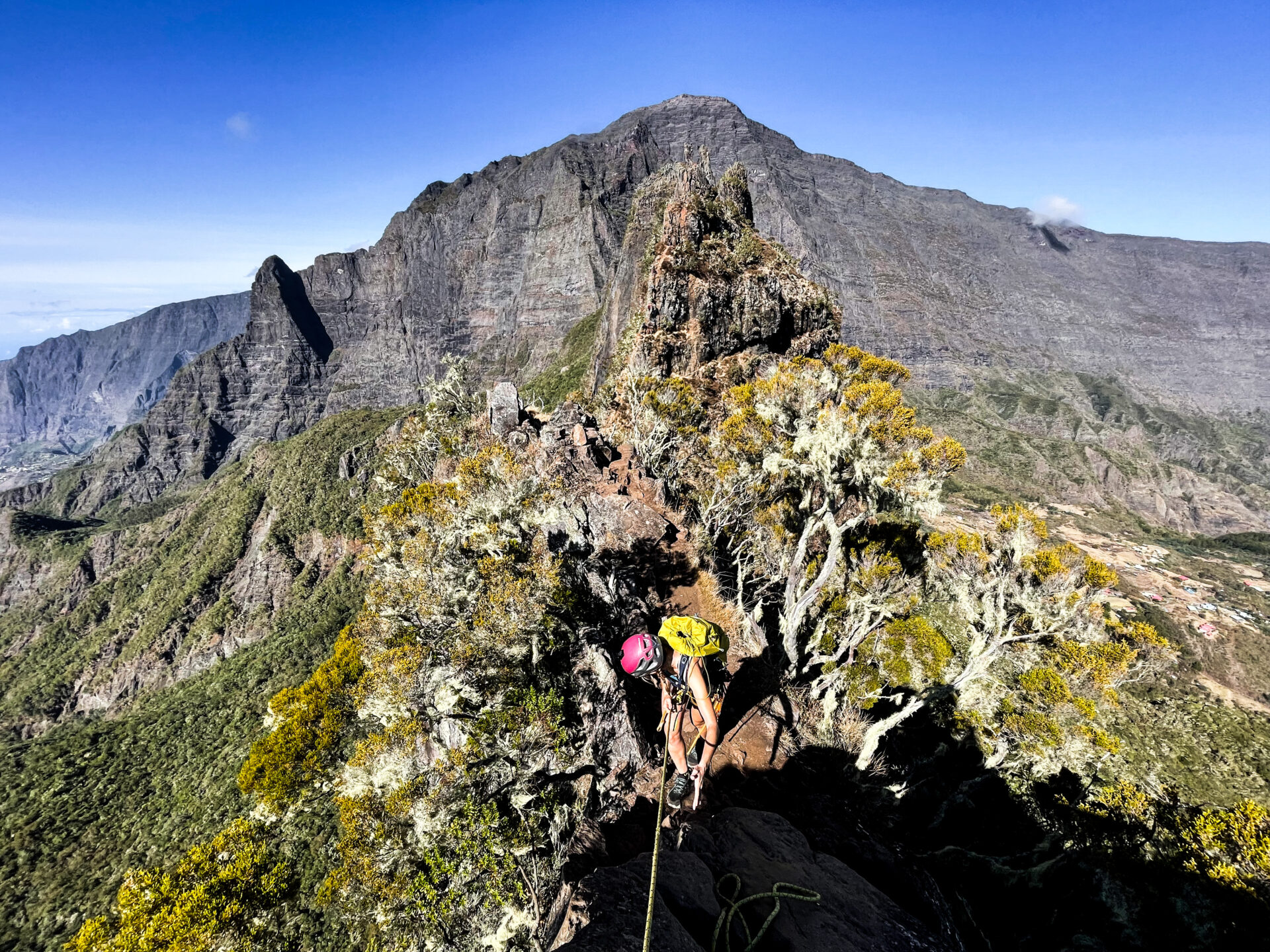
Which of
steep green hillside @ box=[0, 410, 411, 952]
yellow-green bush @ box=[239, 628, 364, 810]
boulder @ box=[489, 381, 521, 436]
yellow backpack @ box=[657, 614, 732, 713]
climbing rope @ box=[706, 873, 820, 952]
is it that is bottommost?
steep green hillside @ box=[0, 410, 411, 952]

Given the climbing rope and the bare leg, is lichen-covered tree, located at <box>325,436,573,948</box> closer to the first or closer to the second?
the bare leg

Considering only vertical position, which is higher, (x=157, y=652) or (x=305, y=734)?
(x=305, y=734)

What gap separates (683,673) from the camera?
8.09 meters

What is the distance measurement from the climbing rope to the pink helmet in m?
2.82

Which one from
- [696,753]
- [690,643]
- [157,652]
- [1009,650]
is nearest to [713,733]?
[696,753]

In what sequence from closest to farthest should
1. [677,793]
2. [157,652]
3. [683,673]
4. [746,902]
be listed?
[746,902] < [683,673] < [677,793] < [157,652]

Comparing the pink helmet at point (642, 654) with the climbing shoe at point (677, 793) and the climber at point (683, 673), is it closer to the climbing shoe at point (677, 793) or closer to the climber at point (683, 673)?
the climber at point (683, 673)

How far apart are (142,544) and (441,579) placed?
173 meters

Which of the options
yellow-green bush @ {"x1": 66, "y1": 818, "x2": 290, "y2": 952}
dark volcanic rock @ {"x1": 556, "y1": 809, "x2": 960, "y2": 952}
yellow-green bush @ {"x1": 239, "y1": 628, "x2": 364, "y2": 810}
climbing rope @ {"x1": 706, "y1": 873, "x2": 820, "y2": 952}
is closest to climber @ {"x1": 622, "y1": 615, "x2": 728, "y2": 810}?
dark volcanic rock @ {"x1": 556, "y1": 809, "x2": 960, "y2": 952}

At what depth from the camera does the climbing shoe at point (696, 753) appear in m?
8.66

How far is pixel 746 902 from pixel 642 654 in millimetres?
3178

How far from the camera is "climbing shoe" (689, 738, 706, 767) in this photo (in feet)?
28.4

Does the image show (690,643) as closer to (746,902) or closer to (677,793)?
(677,793)

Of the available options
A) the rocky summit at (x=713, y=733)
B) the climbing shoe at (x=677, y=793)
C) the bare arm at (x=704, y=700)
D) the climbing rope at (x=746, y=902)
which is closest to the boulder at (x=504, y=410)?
the rocky summit at (x=713, y=733)
